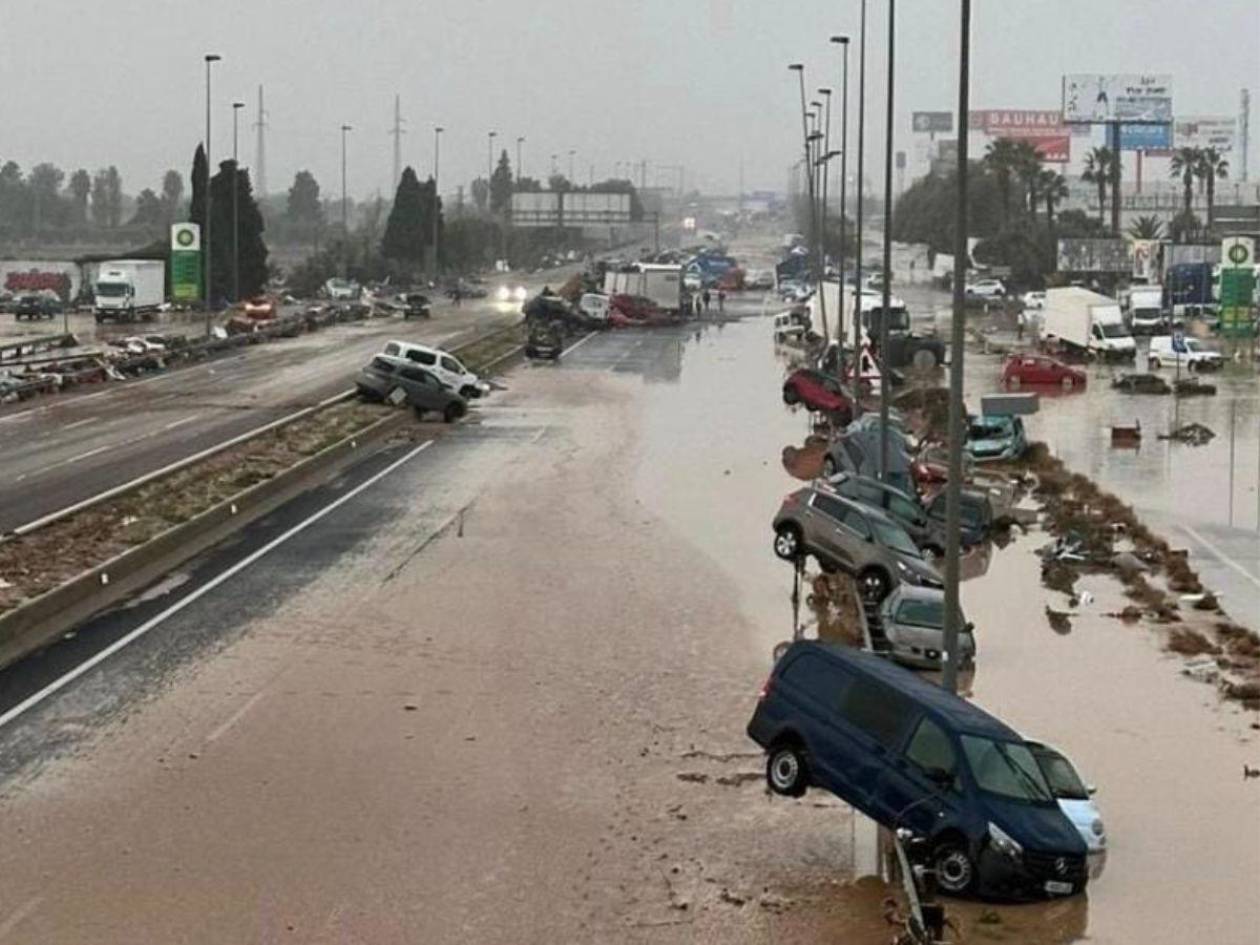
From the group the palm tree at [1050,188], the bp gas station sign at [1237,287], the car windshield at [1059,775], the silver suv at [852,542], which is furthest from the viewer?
the palm tree at [1050,188]

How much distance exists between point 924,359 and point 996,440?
24.2 metres

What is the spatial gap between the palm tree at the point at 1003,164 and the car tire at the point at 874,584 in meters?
132

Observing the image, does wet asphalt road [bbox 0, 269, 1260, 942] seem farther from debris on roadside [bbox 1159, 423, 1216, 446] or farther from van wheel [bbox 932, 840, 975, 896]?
debris on roadside [bbox 1159, 423, 1216, 446]

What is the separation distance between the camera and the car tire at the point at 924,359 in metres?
68.9

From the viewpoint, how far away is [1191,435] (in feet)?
162

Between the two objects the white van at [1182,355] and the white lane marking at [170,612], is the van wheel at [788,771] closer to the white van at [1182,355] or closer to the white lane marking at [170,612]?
the white lane marking at [170,612]

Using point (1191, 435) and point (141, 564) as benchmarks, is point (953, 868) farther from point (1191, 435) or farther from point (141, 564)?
point (1191, 435)

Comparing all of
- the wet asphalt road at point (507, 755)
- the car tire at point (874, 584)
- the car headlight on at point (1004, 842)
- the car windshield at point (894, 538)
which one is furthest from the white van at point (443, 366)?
the car headlight on at point (1004, 842)

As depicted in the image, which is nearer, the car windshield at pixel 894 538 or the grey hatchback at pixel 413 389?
the car windshield at pixel 894 538

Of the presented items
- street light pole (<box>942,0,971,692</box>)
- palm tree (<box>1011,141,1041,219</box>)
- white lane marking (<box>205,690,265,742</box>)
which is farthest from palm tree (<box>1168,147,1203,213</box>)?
white lane marking (<box>205,690,265,742</box>)

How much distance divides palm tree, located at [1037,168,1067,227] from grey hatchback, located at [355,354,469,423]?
356 ft

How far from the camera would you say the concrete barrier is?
23953mm

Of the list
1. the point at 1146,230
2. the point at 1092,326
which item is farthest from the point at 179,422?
the point at 1146,230

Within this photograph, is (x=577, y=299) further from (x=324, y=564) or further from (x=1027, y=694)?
(x=1027, y=694)
